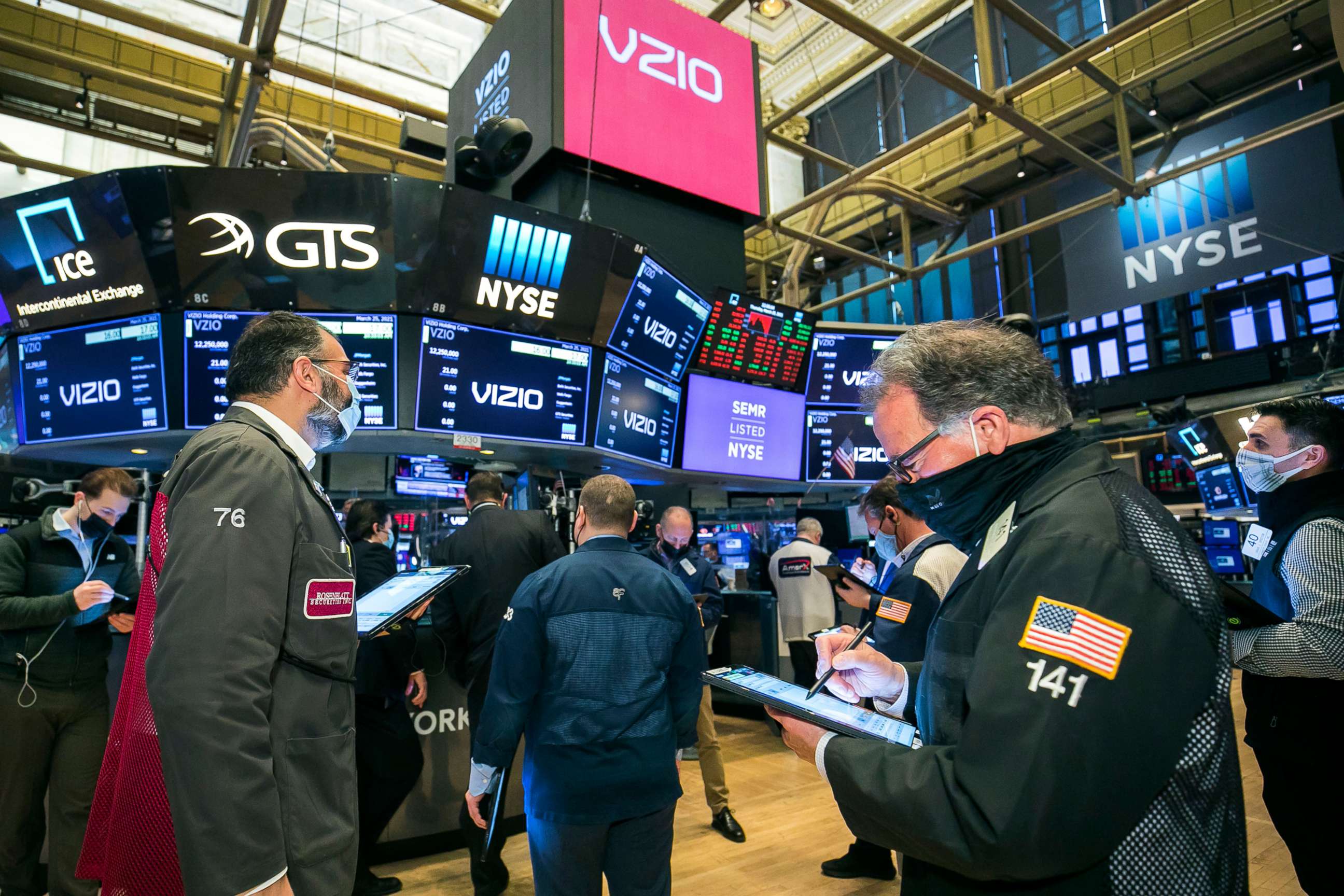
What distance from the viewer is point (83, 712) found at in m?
3.21

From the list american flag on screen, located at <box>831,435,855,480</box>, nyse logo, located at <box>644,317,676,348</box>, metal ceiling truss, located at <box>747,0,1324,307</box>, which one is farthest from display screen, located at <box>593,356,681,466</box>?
metal ceiling truss, located at <box>747,0,1324,307</box>

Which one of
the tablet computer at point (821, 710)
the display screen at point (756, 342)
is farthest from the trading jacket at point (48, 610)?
the display screen at point (756, 342)

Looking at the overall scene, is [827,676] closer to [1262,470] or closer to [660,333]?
[1262,470]

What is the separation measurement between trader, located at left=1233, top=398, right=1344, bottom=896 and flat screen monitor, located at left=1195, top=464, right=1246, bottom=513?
2.44m

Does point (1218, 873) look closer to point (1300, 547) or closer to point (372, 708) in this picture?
point (1300, 547)

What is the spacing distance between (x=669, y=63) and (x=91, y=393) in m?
4.56

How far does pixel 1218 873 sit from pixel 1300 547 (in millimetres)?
2005

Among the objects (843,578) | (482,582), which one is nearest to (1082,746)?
(843,578)

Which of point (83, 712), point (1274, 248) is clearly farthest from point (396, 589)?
point (1274, 248)

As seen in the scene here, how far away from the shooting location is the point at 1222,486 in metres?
5.04

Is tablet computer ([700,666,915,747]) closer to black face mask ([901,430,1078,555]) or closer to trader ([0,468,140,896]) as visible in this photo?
black face mask ([901,430,1078,555])

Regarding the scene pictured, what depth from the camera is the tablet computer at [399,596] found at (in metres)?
2.72

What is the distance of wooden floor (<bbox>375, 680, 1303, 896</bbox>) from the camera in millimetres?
3574

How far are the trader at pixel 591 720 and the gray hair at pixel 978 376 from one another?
1.40m
